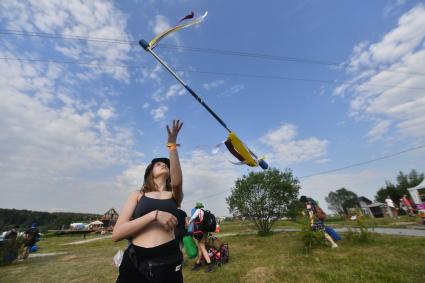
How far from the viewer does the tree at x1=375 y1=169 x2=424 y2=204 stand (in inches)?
1953

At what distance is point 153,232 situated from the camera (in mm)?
2100

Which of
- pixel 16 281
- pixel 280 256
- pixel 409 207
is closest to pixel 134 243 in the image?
pixel 280 256

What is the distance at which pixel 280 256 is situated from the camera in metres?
8.08

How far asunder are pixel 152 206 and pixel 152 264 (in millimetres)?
492

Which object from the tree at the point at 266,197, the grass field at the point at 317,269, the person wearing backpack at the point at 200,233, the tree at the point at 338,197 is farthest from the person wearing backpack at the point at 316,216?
the tree at the point at 338,197

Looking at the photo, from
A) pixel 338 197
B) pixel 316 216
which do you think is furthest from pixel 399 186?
pixel 316 216

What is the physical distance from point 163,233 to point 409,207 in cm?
2689

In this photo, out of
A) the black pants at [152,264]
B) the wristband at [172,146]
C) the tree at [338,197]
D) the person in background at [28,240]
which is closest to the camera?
the black pants at [152,264]

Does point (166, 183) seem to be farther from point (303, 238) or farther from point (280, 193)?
point (280, 193)

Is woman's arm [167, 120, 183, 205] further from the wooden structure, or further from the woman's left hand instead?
the wooden structure

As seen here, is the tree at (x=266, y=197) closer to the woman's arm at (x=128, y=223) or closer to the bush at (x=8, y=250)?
the bush at (x=8, y=250)

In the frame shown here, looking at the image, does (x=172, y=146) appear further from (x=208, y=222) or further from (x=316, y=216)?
(x=316, y=216)

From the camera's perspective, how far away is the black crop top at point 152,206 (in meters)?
2.17

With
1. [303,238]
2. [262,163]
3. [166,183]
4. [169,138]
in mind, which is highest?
[262,163]
